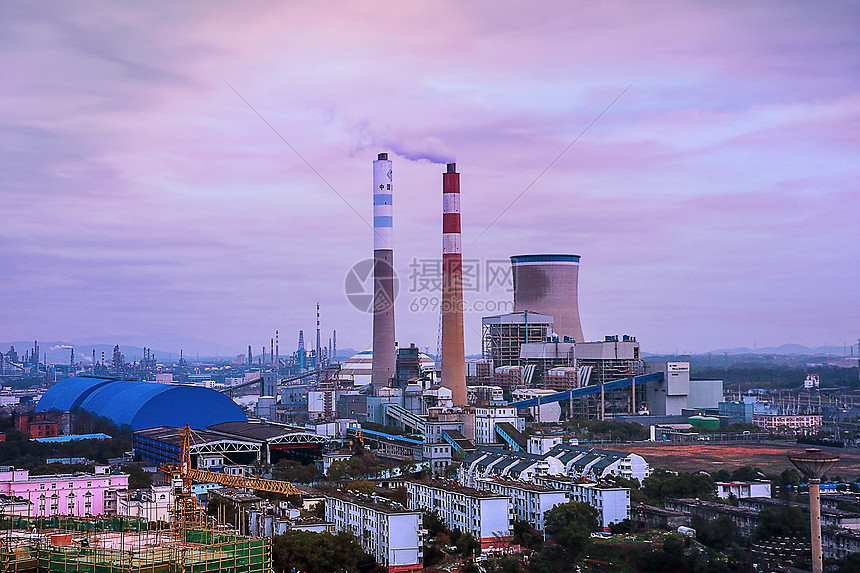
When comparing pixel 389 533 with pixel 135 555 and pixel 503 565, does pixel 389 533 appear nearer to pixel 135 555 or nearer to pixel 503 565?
pixel 503 565

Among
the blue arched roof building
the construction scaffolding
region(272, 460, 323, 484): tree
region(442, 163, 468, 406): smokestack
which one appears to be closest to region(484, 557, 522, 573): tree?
the construction scaffolding

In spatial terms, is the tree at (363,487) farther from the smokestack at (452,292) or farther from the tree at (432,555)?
the smokestack at (452,292)

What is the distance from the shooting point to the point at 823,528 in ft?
31.6

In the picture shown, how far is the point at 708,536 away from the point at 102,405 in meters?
13.9

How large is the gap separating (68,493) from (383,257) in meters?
10.4

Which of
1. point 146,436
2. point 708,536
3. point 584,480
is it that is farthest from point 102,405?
point 708,536

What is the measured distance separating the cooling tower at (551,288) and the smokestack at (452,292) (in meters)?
4.50

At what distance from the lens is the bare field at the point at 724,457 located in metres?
15.1

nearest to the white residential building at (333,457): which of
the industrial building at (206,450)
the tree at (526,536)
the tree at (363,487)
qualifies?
the industrial building at (206,450)

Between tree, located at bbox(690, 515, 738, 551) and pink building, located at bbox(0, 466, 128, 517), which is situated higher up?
pink building, located at bbox(0, 466, 128, 517)

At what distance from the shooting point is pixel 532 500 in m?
10.4

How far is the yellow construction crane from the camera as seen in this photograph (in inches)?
369

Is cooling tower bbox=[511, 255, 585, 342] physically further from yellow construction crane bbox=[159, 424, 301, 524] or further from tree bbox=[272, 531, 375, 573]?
tree bbox=[272, 531, 375, 573]

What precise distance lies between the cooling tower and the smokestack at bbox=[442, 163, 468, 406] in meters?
4.50
